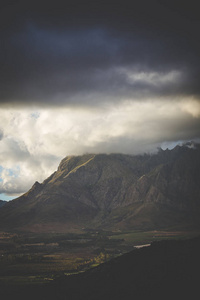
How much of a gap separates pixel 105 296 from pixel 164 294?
90.9 feet

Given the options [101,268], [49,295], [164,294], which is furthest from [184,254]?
[49,295]

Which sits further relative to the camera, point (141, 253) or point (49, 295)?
point (141, 253)

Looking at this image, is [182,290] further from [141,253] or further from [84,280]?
[84,280]

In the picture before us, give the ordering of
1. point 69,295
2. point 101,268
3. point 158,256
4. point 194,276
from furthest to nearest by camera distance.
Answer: point 101,268 → point 158,256 → point 69,295 → point 194,276

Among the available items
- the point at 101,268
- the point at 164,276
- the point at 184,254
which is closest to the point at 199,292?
the point at 164,276

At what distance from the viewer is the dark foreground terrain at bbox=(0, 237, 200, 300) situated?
5556 inches

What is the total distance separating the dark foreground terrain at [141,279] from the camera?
463 feet

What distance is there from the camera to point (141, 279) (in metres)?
157

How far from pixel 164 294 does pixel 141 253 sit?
52581 mm

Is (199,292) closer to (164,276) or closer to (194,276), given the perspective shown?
(194,276)

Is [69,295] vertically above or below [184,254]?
below

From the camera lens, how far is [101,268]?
192875 millimetres

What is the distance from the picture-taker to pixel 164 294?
13638 centimetres

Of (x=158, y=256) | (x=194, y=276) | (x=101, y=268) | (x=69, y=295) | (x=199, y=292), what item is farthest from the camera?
(x=101, y=268)
